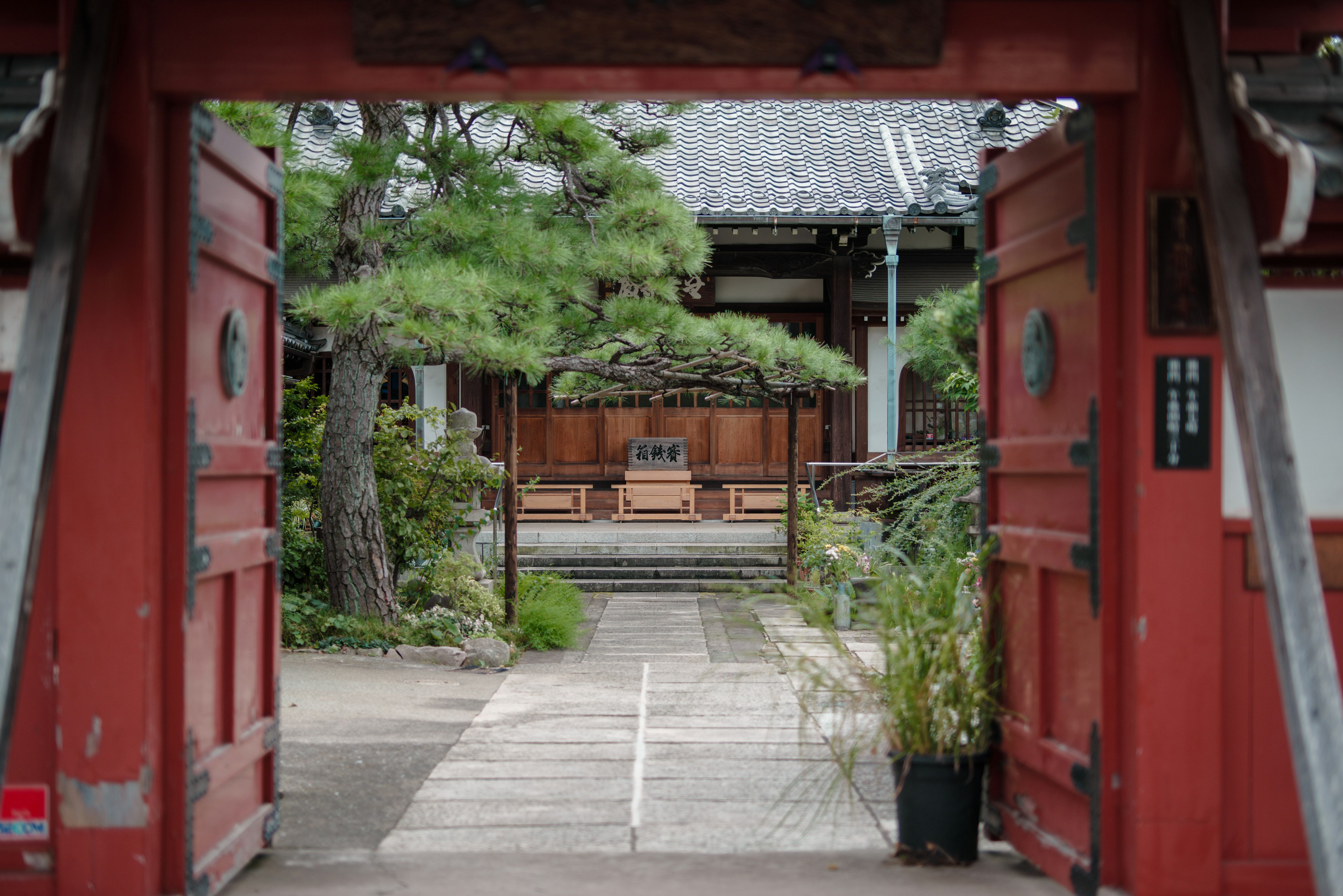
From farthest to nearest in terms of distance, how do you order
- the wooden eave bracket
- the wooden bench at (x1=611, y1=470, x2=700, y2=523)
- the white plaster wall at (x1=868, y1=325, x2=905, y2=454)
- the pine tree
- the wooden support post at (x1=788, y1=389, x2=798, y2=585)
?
the wooden bench at (x1=611, y1=470, x2=700, y2=523)
the white plaster wall at (x1=868, y1=325, x2=905, y2=454)
the wooden support post at (x1=788, y1=389, x2=798, y2=585)
the pine tree
the wooden eave bracket

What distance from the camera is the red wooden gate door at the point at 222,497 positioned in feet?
11.2

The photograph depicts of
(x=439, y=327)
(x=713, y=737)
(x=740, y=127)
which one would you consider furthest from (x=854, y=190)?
(x=713, y=737)

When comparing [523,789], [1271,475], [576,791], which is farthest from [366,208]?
[1271,475]

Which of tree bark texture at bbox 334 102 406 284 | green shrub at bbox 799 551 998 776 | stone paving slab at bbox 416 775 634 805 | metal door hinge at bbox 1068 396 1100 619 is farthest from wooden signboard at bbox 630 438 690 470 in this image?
metal door hinge at bbox 1068 396 1100 619

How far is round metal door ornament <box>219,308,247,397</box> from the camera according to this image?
380cm

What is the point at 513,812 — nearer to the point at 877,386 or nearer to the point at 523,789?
the point at 523,789

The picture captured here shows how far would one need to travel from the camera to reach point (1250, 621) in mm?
3332

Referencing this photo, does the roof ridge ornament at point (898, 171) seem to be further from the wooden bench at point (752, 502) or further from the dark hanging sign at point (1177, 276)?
the dark hanging sign at point (1177, 276)

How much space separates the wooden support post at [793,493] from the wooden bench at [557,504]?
460 cm

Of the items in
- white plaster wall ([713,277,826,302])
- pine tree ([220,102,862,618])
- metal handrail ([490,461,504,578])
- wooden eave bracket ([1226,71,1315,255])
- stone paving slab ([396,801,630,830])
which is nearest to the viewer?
wooden eave bracket ([1226,71,1315,255])

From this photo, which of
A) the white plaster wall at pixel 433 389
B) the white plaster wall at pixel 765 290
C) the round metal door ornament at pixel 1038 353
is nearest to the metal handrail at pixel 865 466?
the white plaster wall at pixel 765 290

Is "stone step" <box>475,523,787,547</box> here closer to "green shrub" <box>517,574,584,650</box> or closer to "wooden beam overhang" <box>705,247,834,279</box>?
"green shrub" <box>517,574,584,650</box>

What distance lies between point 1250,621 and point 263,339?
3272 mm

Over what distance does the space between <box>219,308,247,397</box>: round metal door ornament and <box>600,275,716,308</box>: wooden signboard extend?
11530 mm
